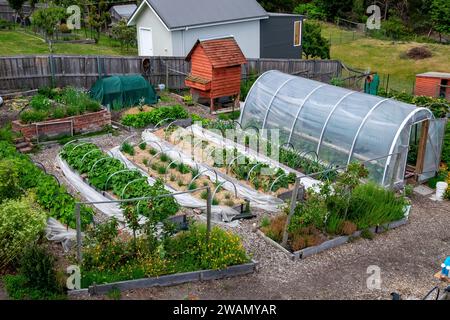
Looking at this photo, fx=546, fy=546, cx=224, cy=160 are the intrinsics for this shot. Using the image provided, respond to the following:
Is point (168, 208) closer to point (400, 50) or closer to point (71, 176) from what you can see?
point (71, 176)

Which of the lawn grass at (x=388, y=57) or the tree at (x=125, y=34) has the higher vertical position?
the tree at (x=125, y=34)

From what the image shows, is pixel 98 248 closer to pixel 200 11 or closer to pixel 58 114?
pixel 58 114

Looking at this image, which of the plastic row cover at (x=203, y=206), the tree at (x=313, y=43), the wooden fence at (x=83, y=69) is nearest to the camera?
the plastic row cover at (x=203, y=206)

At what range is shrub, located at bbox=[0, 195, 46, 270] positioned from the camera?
962cm

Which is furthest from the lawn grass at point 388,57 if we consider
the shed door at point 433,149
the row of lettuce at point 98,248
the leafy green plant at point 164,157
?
the row of lettuce at point 98,248

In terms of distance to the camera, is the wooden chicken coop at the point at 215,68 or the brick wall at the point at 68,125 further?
the wooden chicken coop at the point at 215,68

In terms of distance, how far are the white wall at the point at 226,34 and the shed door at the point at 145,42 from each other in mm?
2078

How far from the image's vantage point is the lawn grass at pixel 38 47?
94.9 feet

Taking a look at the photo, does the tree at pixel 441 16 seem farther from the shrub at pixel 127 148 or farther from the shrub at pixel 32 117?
the shrub at pixel 32 117

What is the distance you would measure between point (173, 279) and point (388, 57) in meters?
30.5

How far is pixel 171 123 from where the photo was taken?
1734cm

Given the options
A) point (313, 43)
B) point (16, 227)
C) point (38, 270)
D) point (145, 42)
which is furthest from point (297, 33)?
point (38, 270)

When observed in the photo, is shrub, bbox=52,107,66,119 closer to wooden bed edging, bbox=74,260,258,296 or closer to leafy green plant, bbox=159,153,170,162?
leafy green plant, bbox=159,153,170,162

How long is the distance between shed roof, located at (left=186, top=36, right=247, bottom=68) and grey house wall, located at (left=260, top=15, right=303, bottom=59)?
8.89 m
